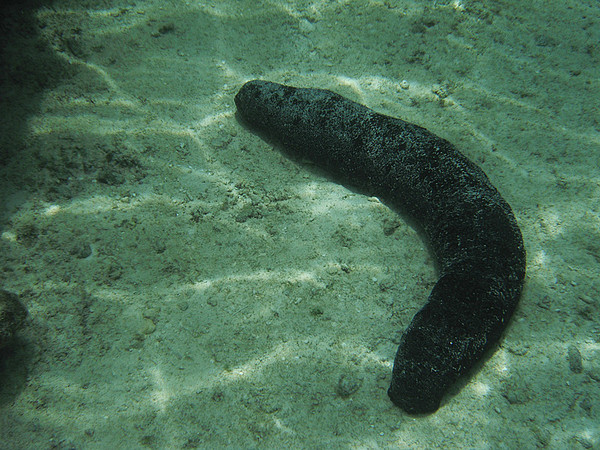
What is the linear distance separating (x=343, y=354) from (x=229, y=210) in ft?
4.40

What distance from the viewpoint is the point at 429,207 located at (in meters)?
2.33

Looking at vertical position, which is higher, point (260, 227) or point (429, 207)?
point (429, 207)

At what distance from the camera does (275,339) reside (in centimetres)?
205

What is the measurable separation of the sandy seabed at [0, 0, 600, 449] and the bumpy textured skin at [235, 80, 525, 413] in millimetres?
171

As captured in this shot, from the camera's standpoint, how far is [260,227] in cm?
252

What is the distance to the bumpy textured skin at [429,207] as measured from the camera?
178cm

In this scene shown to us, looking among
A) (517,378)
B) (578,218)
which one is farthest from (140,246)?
(578,218)

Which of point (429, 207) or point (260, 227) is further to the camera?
point (260, 227)

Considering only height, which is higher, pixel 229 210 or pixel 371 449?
pixel 229 210

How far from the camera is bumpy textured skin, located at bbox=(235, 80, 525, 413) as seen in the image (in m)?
1.78

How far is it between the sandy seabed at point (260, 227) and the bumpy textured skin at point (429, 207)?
17 centimetres

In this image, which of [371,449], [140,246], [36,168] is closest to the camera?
[371,449]

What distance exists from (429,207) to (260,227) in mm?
1230

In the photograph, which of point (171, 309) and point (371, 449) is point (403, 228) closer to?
point (371, 449)
